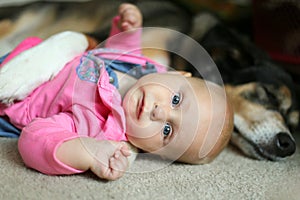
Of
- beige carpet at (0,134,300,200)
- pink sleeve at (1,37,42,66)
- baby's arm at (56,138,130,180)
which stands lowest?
beige carpet at (0,134,300,200)

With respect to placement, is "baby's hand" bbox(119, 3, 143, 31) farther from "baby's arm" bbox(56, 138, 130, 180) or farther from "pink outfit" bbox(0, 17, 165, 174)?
"baby's arm" bbox(56, 138, 130, 180)

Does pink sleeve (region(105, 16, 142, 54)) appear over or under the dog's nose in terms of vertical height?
over

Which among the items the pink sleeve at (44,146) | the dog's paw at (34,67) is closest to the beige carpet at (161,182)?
the pink sleeve at (44,146)

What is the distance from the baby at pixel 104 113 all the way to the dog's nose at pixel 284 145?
0.75 feet

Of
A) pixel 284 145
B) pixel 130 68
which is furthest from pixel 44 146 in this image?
pixel 284 145

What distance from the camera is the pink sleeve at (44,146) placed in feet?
2.96

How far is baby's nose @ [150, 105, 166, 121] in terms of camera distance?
0.99 m

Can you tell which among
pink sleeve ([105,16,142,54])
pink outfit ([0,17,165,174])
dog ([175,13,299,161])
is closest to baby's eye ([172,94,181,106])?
pink outfit ([0,17,165,174])

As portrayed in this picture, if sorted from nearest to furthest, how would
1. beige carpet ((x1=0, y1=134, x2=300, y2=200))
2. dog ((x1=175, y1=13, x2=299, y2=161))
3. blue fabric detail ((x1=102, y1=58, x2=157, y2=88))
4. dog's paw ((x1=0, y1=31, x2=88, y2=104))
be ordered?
beige carpet ((x1=0, y1=134, x2=300, y2=200))
dog's paw ((x1=0, y1=31, x2=88, y2=104))
blue fabric detail ((x1=102, y1=58, x2=157, y2=88))
dog ((x1=175, y1=13, x2=299, y2=161))

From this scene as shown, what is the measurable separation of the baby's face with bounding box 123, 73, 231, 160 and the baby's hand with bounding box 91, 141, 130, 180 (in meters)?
0.11

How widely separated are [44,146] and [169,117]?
29cm

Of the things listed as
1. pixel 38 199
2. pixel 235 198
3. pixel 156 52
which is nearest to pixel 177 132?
pixel 235 198

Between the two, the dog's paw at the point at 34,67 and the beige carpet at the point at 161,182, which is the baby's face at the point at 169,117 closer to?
the beige carpet at the point at 161,182

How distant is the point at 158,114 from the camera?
992 mm
